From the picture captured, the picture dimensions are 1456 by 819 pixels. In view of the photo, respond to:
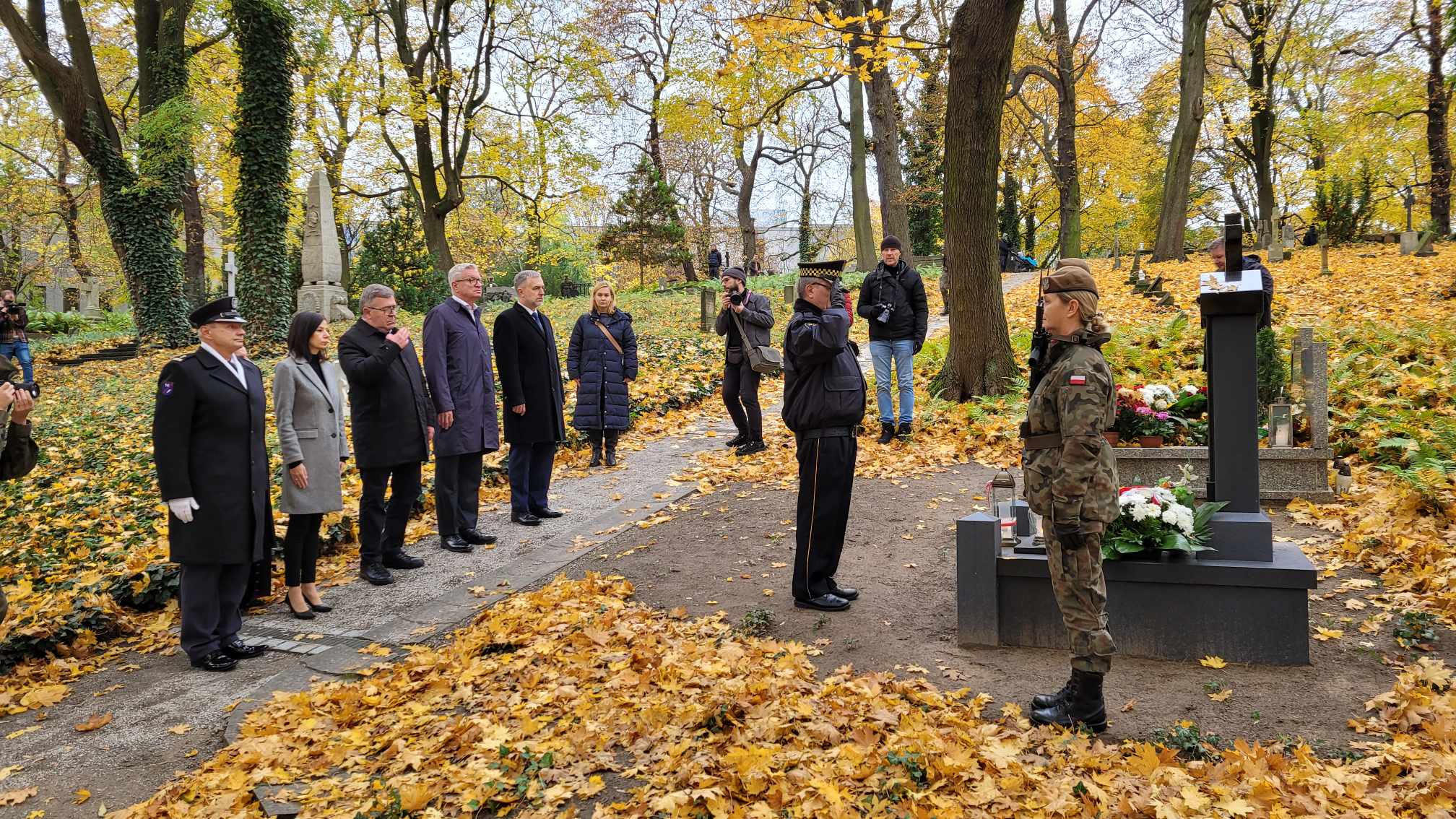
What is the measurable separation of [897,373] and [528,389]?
4204 mm

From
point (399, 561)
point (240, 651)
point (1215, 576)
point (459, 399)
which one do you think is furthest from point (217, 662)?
point (1215, 576)

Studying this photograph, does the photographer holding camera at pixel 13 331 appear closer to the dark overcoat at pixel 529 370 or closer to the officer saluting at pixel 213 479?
the dark overcoat at pixel 529 370

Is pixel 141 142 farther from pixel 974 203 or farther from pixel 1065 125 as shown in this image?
pixel 1065 125

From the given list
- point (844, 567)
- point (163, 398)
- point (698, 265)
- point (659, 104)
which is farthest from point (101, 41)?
point (844, 567)

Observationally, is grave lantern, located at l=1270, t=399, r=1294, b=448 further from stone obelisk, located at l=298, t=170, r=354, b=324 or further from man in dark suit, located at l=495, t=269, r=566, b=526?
stone obelisk, located at l=298, t=170, r=354, b=324

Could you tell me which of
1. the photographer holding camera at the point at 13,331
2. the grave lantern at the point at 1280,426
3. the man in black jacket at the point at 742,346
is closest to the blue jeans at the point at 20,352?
the photographer holding camera at the point at 13,331

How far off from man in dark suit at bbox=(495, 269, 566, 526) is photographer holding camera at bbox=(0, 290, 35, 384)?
12.1m

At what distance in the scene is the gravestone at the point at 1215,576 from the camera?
425 centimetres

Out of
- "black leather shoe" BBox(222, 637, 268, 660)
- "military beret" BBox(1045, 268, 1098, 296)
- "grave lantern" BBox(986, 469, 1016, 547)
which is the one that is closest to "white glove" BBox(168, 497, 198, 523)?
"black leather shoe" BBox(222, 637, 268, 660)

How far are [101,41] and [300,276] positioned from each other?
15.6 metres

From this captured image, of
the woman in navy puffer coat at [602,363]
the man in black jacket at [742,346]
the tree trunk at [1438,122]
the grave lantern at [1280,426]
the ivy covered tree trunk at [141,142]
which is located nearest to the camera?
the grave lantern at [1280,426]

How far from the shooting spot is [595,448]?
980 cm

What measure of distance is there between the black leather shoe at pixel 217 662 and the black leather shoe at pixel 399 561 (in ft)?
5.25

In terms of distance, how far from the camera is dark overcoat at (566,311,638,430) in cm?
907
